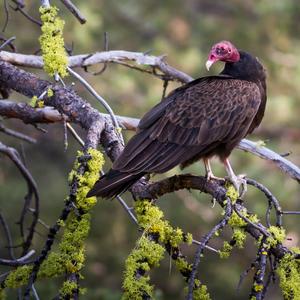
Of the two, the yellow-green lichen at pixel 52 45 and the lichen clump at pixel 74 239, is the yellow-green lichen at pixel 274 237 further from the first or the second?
the yellow-green lichen at pixel 52 45

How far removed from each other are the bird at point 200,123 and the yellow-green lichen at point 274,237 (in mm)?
652

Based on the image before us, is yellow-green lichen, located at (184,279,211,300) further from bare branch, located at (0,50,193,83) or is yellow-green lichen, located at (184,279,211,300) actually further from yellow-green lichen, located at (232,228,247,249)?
bare branch, located at (0,50,193,83)

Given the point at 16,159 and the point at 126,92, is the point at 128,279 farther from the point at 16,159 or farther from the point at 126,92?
the point at 126,92

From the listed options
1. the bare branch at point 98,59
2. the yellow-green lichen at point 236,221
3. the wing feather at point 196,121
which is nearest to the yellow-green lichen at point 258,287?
the yellow-green lichen at point 236,221

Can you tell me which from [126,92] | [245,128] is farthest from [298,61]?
[245,128]

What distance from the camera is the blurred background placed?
7000 millimetres

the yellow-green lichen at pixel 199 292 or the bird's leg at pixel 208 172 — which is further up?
the bird's leg at pixel 208 172

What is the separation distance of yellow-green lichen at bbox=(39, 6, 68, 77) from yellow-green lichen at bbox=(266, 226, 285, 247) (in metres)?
1.12

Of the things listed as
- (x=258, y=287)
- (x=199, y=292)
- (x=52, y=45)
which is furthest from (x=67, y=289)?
(x=52, y=45)

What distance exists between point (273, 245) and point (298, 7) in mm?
5814

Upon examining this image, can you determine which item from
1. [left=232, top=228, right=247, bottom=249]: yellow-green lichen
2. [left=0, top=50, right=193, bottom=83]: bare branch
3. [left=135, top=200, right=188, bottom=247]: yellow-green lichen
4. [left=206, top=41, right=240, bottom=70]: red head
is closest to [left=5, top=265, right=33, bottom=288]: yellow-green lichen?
[left=135, top=200, right=188, bottom=247]: yellow-green lichen

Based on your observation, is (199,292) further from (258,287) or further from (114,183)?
(114,183)

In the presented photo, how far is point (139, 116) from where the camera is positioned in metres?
→ 6.91

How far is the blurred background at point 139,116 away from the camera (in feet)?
23.0
